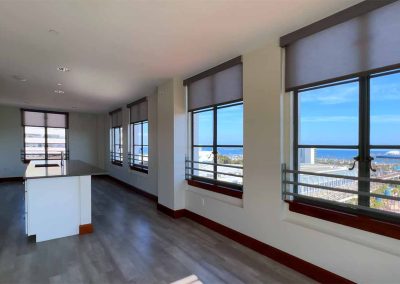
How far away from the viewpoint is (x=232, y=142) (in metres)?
3.50

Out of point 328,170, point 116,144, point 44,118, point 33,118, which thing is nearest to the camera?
point 328,170

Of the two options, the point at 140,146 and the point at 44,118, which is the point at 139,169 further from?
the point at 44,118

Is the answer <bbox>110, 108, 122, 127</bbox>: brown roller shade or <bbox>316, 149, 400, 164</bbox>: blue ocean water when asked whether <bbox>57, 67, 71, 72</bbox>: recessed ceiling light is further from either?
<bbox>110, 108, 122, 127</bbox>: brown roller shade

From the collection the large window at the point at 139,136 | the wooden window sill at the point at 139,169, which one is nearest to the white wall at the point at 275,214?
the wooden window sill at the point at 139,169

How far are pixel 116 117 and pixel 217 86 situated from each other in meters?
5.21

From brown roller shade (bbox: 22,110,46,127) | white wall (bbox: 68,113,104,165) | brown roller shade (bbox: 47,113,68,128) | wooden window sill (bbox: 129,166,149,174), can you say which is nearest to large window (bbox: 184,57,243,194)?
wooden window sill (bbox: 129,166,149,174)

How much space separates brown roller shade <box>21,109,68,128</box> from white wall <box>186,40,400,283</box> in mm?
7306

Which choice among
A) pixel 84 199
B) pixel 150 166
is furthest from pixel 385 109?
pixel 150 166

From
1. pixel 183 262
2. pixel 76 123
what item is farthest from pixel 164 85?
pixel 76 123

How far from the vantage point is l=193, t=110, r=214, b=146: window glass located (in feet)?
12.9

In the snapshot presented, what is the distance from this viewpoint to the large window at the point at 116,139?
7.61m

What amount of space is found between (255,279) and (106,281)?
1446 mm

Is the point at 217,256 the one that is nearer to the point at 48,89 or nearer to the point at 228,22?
the point at 228,22

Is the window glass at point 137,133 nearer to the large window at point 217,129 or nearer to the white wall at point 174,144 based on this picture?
the white wall at point 174,144
